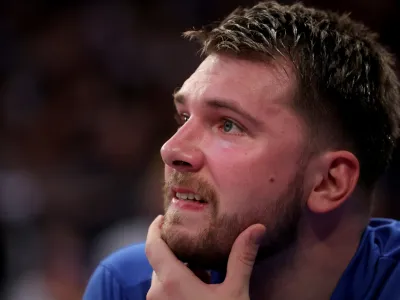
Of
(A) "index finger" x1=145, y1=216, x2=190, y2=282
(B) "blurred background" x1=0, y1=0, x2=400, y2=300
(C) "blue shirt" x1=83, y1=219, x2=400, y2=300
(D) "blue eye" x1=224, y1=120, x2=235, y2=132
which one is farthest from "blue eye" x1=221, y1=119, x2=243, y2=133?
(B) "blurred background" x1=0, y1=0, x2=400, y2=300

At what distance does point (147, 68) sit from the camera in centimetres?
511

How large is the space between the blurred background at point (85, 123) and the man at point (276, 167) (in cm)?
158

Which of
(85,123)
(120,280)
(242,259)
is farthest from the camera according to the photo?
(85,123)

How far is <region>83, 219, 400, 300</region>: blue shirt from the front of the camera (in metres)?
1.90

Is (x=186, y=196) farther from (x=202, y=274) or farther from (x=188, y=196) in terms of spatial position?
(x=202, y=274)

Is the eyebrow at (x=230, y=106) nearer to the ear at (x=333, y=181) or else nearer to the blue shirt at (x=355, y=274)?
the ear at (x=333, y=181)

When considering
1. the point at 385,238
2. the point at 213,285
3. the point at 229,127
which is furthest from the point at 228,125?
the point at 385,238

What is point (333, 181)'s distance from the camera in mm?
1861

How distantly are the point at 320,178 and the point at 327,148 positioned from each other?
93 mm

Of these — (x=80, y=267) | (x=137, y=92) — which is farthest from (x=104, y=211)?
(x=137, y=92)

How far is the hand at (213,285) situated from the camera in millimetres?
1688

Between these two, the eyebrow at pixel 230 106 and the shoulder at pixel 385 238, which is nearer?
the eyebrow at pixel 230 106

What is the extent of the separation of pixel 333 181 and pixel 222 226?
0.39 meters

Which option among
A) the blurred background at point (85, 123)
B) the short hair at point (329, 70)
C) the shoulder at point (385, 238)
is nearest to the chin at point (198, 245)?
the short hair at point (329, 70)
